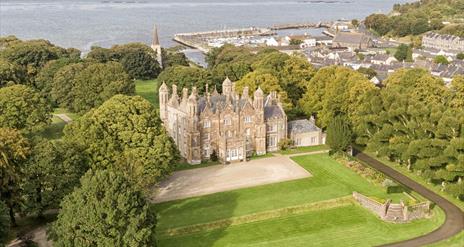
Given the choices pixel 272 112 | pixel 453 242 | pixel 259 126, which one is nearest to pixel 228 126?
pixel 259 126

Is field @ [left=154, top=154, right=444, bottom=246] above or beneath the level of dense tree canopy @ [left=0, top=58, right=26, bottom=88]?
beneath

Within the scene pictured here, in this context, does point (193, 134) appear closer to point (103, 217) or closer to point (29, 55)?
point (103, 217)

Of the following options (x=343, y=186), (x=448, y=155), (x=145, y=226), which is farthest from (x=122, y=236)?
(x=448, y=155)

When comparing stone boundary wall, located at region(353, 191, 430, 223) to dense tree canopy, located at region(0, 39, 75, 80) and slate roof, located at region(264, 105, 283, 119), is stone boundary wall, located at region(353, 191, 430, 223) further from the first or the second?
dense tree canopy, located at region(0, 39, 75, 80)

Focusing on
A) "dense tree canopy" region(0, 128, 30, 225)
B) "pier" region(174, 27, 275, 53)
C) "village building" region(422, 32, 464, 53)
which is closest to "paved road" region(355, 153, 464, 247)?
"dense tree canopy" region(0, 128, 30, 225)

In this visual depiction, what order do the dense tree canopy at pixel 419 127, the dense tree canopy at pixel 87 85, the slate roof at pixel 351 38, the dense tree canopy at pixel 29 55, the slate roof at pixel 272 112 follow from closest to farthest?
the dense tree canopy at pixel 419 127
the slate roof at pixel 272 112
the dense tree canopy at pixel 87 85
the dense tree canopy at pixel 29 55
the slate roof at pixel 351 38

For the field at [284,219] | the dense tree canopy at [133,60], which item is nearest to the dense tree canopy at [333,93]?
the field at [284,219]

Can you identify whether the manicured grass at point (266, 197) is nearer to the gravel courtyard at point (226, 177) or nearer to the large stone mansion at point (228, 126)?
the gravel courtyard at point (226, 177)
